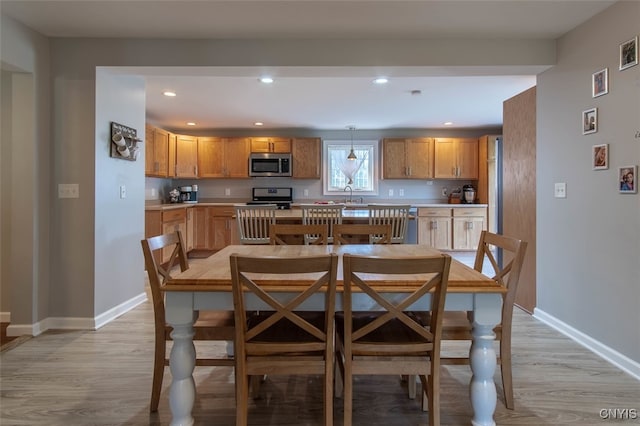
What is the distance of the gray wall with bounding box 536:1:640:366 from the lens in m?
2.01

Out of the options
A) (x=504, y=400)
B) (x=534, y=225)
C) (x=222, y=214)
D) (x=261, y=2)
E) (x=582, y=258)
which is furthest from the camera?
(x=222, y=214)

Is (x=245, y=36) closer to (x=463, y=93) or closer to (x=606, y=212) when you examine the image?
(x=463, y=93)

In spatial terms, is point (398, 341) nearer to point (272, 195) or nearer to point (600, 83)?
point (600, 83)

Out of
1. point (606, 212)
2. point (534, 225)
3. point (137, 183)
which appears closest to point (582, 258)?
point (606, 212)

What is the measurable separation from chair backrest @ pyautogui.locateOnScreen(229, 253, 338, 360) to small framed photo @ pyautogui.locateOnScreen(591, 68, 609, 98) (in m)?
2.29

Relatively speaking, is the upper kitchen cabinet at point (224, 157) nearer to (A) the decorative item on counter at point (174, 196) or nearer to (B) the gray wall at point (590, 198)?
(A) the decorative item on counter at point (174, 196)

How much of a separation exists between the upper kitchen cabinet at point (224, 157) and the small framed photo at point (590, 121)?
15.1ft

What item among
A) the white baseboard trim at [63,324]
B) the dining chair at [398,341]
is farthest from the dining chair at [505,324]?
the white baseboard trim at [63,324]

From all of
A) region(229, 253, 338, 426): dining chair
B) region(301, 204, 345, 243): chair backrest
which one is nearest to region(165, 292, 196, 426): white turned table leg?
region(229, 253, 338, 426): dining chair

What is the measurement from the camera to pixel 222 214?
217 inches

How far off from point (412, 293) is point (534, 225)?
2238 millimetres

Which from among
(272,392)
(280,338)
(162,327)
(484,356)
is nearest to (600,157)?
(484,356)

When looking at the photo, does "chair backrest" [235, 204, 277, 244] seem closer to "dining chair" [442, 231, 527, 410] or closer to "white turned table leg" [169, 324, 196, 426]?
"white turned table leg" [169, 324, 196, 426]

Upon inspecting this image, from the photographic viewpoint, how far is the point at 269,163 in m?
5.66
